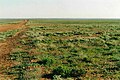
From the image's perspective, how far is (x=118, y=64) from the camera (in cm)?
1453

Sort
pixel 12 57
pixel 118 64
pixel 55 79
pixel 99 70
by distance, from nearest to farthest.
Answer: pixel 55 79 < pixel 99 70 < pixel 118 64 < pixel 12 57

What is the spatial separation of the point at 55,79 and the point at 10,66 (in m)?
4.24

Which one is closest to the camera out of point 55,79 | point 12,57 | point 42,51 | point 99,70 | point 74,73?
point 55,79

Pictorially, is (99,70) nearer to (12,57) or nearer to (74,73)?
(74,73)

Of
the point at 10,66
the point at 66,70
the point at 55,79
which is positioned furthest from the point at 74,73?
the point at 10,66

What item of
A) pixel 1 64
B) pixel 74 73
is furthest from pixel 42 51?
pixel 74 73

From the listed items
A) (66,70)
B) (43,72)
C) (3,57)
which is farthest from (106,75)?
(3,57)

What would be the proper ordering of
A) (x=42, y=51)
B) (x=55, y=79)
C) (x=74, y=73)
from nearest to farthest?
(x=55, y=79), (x=74, y=73), (x=42, y=51)

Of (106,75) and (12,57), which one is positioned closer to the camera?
(106,75)

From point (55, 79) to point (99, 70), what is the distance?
310 centimetres

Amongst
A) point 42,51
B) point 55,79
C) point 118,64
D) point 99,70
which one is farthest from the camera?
point 42,51

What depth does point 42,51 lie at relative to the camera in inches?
792

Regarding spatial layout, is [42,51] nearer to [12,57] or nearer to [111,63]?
[12,57]

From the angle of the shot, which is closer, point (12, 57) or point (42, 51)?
point (12, 57)
